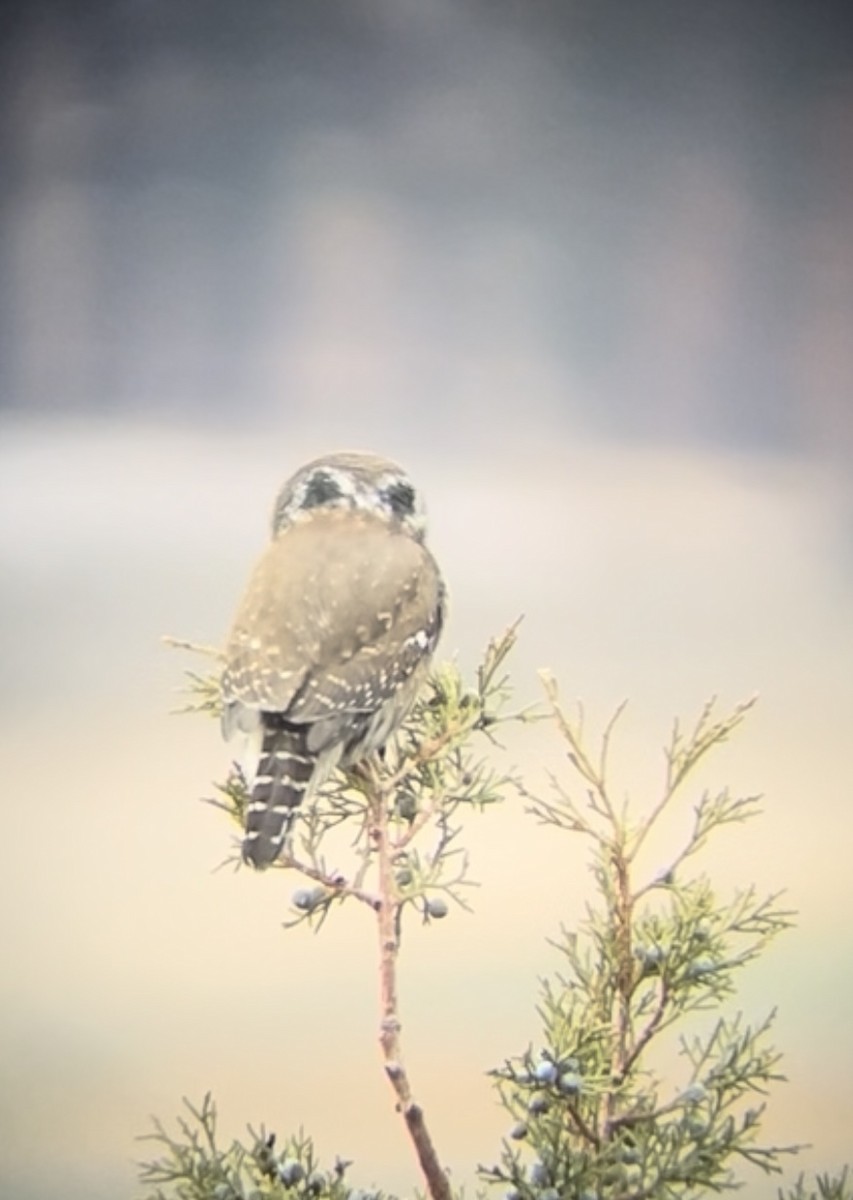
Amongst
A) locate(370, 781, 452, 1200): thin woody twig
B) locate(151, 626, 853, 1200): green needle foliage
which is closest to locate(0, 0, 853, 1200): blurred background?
locate(151, 626, 853, 1200): green needle foliage

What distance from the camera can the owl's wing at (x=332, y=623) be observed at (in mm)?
1504

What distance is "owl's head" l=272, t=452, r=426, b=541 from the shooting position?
1628 mm

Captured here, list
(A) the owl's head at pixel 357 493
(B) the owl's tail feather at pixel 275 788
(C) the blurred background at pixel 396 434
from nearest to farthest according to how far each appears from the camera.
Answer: (B) the owl's tail feather at pixel 275 788
(A) the owl's head at pixel 357 493
(C) the blurred background at pixel 396 434

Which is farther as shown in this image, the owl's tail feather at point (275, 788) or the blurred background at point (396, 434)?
the blurred background at point (396, 434)

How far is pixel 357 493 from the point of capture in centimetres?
163

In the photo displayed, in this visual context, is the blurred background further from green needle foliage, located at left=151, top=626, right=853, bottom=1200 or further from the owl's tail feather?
the owl's tail feather

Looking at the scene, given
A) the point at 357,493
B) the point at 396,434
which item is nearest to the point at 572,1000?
the point at 357,493

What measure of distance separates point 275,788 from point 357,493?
0.33 m

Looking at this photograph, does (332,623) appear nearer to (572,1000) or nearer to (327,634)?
(327,634)

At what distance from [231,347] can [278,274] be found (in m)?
0.10

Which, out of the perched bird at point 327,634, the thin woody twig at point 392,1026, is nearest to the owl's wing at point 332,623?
the perched bird at point 327,634

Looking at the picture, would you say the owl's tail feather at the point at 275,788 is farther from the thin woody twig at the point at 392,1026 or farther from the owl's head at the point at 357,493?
the owl's head at the point at 357,493

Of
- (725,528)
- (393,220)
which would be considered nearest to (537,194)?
(393,220)

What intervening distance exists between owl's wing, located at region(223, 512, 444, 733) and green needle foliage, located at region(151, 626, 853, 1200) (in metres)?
0.07
